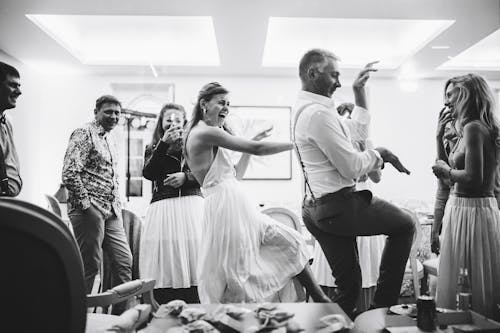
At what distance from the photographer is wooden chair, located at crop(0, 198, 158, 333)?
2.93 feet

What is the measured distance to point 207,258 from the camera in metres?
2.19

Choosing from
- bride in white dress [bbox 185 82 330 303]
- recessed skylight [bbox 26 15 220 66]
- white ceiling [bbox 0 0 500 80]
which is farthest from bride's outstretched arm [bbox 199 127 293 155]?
recessed skylight [bbox 26 15 220 66]

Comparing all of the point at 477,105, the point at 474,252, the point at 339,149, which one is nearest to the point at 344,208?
the point at 339,149

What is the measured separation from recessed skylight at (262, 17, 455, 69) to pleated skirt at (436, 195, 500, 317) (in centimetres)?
380

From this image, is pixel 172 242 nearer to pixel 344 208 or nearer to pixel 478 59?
pixel 344 208

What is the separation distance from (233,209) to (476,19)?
4.29 m

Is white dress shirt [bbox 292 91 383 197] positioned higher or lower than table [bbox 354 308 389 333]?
higher

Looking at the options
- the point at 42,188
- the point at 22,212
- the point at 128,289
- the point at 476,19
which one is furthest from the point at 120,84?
the point at 22,212

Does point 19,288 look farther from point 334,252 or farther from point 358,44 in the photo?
point 358,44

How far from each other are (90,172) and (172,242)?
31.0 inches

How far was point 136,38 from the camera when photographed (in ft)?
21.8

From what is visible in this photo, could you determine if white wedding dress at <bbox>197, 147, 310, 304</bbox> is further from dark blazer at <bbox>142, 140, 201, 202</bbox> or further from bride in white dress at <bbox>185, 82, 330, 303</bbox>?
dark blazer at <bbox>142, 140, 201, 202</bbox>

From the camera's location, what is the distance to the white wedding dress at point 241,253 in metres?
2.14

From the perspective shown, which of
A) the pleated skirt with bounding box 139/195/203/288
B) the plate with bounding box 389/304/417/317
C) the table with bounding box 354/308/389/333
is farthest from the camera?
the pleated skirt with bounding box 139/195/203/288
